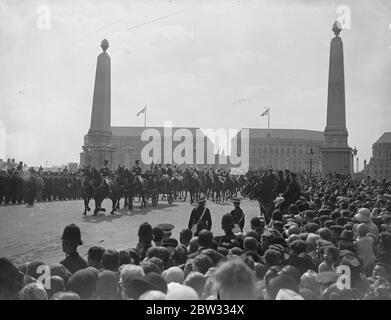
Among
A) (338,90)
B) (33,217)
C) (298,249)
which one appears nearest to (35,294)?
(298,249)

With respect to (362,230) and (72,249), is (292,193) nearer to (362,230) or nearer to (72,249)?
(362,230)

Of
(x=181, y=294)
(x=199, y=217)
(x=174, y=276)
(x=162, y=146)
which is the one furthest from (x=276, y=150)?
(x=181, y=294)

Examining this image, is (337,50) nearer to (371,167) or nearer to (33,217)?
(33,217)

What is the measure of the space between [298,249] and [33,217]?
44.8 feet

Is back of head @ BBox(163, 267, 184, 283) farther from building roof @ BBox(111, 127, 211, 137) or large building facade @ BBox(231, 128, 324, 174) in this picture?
large building facade @ BBox(231, 128, 324, 174)

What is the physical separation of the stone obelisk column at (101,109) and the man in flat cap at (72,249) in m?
37.3

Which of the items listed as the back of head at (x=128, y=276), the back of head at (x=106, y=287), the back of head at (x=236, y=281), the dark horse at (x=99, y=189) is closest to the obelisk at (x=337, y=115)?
the dark horse at (x=99, y=189)

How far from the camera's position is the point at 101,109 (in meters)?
42.8

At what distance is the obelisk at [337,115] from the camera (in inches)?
1518

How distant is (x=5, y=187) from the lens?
24.7 m

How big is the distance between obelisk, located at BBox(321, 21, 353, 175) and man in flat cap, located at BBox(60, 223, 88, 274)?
114ft

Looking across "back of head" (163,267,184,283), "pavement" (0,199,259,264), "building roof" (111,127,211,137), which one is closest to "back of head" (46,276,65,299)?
"back of head" (163,267,184,283)

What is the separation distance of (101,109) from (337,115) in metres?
20.8
